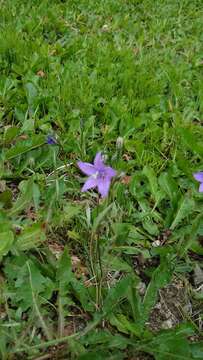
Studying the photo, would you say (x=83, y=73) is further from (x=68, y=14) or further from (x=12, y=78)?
(x=68, y=14)

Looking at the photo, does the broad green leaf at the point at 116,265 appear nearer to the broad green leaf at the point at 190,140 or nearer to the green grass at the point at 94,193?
Answer: the green grass at the point at 94,193

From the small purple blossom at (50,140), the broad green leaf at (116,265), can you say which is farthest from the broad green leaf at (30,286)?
the small purple blossom at (50,140)

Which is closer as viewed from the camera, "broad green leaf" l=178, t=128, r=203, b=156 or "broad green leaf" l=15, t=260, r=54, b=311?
"broad green leaf" l=15, t=260, r=54, b=311

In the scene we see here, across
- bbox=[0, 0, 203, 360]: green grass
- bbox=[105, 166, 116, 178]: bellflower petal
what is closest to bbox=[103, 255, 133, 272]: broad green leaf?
bbox=[0, 0, 203, 360]: green grass

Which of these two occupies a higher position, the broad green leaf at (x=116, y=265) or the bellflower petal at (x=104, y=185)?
the bellflower petal at (x=104, y=185)

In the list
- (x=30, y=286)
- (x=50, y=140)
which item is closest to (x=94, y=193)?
(x=50, y=140)

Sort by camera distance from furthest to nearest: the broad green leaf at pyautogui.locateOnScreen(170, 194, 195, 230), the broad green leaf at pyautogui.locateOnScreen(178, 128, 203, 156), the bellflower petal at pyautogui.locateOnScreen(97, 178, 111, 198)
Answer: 1. the broad green leaf at pyautogui.locateOnScreen(178, 128, 203, 156)
2. the broad green leaf at pyautogui.locateOnScreen(170, 194, 195, 230)
3. the bellflower petal at pyautogui.locateOnScreen(97, 178, 111, 198)

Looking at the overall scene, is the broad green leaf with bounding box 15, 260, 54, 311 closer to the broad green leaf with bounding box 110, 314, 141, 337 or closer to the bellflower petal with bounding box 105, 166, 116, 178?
the broad green leaf with bounding box 110, 314, 141, 337

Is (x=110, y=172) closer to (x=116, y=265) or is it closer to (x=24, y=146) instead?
(x=116, y=265)
